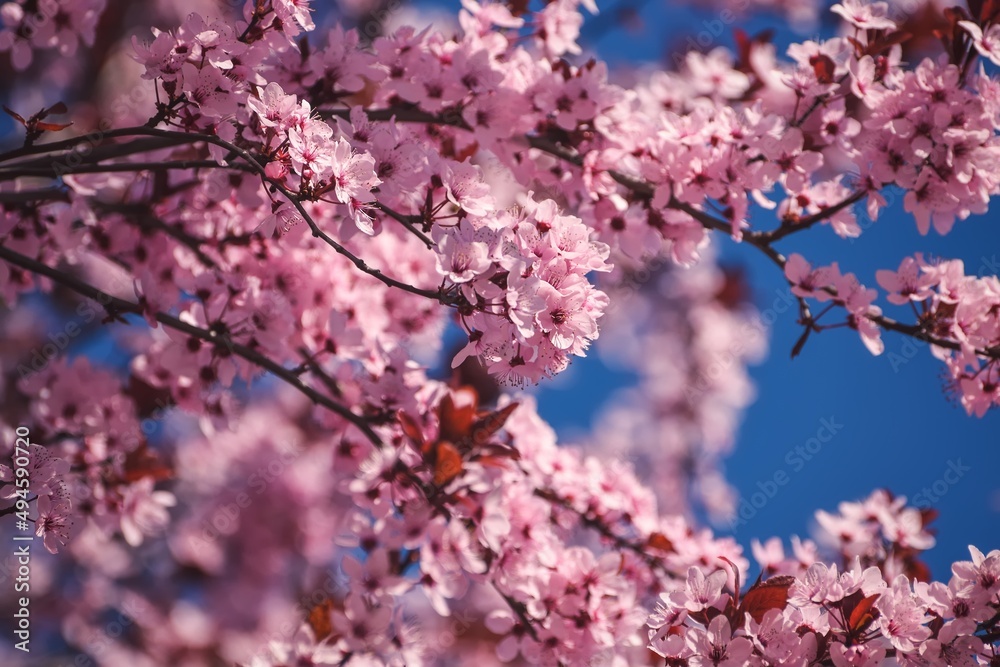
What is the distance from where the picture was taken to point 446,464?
212 cm

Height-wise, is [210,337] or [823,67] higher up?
[823,67]

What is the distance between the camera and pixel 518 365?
1.67m

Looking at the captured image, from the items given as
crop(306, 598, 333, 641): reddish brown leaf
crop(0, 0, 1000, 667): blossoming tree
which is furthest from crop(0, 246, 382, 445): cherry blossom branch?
crop(306, 598, 333, 641): reddish brown leaf

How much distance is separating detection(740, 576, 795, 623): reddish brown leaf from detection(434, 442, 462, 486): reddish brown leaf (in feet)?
2.76

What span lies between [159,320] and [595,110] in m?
1.48

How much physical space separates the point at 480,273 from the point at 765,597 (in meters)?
1.10

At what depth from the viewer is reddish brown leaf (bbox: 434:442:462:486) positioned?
6.92 feet

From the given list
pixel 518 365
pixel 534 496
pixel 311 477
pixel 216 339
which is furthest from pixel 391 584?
pixel 311 477

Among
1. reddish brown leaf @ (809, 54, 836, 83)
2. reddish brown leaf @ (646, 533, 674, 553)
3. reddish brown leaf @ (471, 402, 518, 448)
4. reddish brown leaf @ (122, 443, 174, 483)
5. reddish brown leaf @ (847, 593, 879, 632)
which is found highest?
reddish brown leaf @ (809, 54, 836, 83)

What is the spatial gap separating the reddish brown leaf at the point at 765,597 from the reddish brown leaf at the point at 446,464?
2.76 ft

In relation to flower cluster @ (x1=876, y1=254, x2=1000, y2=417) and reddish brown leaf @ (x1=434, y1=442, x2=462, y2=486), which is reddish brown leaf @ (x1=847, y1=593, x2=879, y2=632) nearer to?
flower cluster @ (x1=876, y1=254, x2=1000, y2=417)

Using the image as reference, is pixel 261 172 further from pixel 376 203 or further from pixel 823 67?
pixel 823 67

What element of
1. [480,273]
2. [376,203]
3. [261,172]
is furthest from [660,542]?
[261,172]

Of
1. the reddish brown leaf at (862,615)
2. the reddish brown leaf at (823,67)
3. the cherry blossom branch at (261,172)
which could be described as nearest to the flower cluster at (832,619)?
the reddish brown leaf at (862,615)
